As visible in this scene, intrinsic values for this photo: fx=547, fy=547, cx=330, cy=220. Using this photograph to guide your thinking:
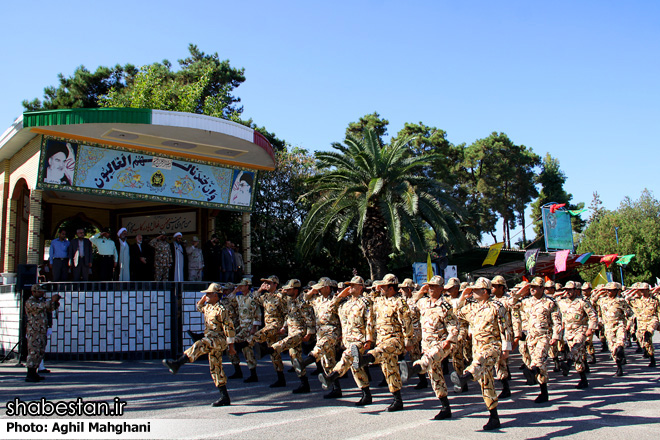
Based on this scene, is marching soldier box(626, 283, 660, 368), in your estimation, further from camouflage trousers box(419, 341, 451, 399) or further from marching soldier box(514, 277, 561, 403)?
camouflage trousers box(419, 341, 451, 399)

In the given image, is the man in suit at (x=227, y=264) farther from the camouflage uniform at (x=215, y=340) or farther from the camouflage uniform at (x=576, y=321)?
the camouflage uniform at (x=576, y=321)

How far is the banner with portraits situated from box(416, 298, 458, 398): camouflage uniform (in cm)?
1059

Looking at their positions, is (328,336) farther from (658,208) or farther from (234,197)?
(658,208)

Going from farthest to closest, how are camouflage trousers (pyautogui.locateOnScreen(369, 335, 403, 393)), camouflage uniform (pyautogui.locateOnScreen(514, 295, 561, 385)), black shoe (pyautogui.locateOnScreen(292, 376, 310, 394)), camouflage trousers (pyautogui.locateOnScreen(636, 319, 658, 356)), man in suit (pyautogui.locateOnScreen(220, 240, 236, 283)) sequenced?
man in suit (pyautogui.locateOnScreen(220, 240, 236, 283)) → camouflage trousers (pyautogui.locateOnScreen(636, 319, 658, 356)) → black shoe (pyautogui.locateOnScreen(292, 376, 310, 394)) → camouflage uniform (pyautogui.locateOnScreen(514, 295, 561, 385)) → camouflage trousers (pyautogui.locateOnScreen(369, 335, 403, 393))

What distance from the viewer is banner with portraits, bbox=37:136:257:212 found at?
1422cm

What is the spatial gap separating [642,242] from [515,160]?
37.2ft

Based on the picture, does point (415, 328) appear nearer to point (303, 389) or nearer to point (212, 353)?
point (303, 389)

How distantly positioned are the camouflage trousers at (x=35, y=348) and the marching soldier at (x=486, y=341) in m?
7.81

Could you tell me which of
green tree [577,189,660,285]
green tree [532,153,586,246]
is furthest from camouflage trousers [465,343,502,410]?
green tree [532,153,586,246]

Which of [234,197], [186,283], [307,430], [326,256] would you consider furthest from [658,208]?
[307,430]

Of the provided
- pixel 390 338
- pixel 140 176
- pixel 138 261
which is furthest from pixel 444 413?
pixel 140 176

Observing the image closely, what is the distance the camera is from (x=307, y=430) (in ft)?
20.9

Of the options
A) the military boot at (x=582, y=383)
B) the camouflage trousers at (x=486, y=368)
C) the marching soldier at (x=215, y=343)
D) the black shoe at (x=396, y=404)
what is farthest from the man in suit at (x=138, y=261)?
the military boot at (x=582, y=383)

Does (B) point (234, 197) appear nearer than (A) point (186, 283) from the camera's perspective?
No
